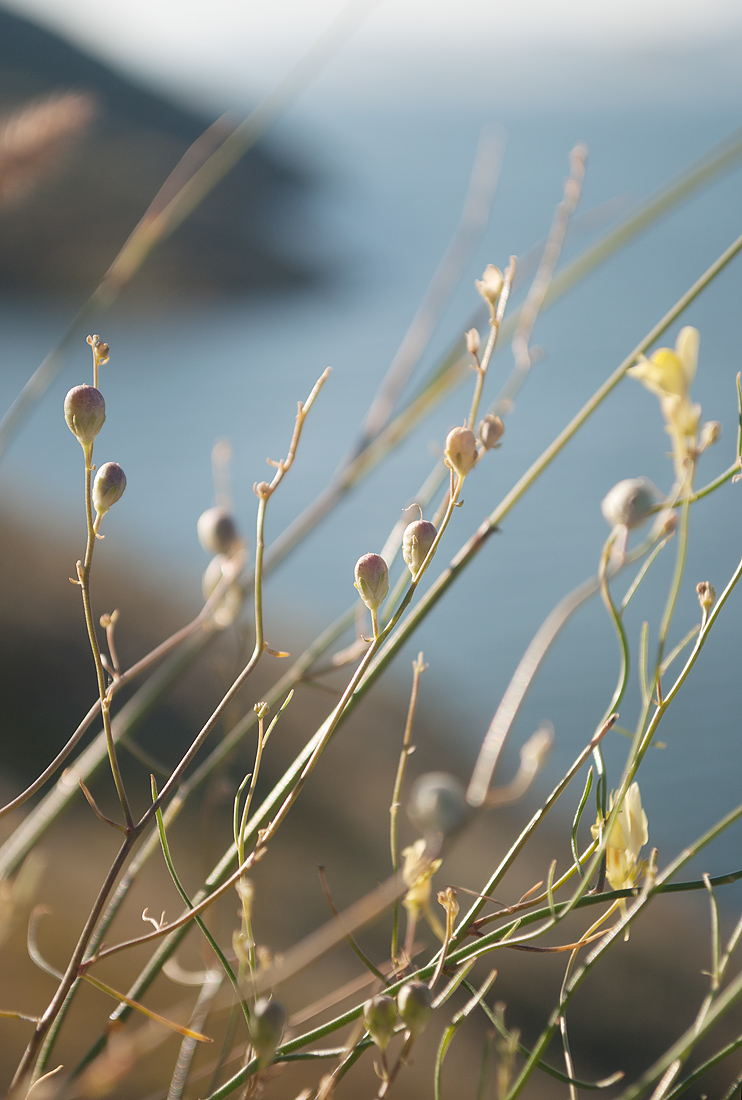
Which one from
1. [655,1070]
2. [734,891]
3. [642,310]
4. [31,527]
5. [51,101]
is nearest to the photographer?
[655,1070]

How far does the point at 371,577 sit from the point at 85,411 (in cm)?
4

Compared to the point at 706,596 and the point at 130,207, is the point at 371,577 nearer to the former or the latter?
the point at 706,596

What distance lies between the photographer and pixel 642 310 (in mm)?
1481

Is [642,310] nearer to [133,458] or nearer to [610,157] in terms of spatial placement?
[610,157]

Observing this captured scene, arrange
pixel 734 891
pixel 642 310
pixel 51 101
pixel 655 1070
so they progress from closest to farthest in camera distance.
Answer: pixel 655 1070 → pixel 51 101 → pixel 734 891 → pixel 642 310

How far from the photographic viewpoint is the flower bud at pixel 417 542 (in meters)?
0.10

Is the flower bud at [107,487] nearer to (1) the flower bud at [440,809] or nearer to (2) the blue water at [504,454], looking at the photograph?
(1) the flower bud at [440,809]

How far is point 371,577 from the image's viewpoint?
0.33ft

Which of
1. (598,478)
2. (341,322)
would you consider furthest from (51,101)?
(341,322)

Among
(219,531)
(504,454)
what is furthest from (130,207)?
(219,531)

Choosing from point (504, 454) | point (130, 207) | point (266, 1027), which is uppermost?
point (130, 207)

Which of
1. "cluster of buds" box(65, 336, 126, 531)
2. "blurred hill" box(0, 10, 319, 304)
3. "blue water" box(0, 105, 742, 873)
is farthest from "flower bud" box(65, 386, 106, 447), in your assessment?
"blurred hill" box(0, 10, 319, 304)

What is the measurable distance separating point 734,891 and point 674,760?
0.11m

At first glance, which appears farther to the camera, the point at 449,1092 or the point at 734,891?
the point at 734,891
